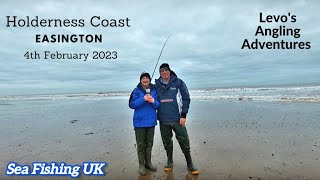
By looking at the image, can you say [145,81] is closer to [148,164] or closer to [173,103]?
[173,103]

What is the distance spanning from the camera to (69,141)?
8727 mm

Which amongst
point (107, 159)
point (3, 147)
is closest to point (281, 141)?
point (107, 159)

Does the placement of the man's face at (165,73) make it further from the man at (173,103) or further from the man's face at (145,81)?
the man's face at (145,81)

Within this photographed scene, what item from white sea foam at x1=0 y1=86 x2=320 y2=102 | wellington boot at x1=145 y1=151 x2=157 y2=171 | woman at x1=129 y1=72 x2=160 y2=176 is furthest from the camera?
white sea foam at x1=0 y1=86 x2=320 y2=102

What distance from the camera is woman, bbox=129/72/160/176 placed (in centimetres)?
565

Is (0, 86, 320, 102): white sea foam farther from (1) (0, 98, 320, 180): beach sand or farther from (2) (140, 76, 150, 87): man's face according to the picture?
(2) (140, 76, 150, 87): man's face

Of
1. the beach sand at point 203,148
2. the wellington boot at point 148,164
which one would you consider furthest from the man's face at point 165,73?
the beach sand at point 203,148

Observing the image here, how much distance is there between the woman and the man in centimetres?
15

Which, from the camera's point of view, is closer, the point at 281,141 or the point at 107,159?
the point at 107,159

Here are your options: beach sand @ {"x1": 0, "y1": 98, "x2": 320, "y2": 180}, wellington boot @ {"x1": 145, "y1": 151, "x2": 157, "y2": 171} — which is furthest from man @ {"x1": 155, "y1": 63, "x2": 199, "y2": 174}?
beach sand @ {"x1": 0, "y1": 98, "x2": 320, "y2": 180}

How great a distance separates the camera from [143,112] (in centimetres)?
572

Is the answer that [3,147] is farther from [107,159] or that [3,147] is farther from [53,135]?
[107,159]

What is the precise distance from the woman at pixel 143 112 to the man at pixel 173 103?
150 millimetres

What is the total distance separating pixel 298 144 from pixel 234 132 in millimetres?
2216
